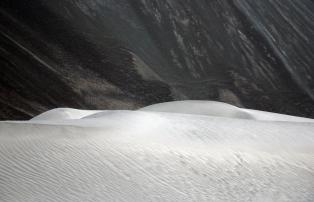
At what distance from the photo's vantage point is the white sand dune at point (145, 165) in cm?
160

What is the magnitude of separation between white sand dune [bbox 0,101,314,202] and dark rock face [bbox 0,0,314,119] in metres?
2.92

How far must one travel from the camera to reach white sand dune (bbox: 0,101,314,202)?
5.24 feet

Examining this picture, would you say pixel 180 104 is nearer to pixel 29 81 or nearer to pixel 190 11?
pixel 29 81

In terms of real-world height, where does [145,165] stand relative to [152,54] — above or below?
below

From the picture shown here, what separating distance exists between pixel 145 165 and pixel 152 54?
4.57m

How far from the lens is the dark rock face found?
16.6ft

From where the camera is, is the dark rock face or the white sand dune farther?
the dark rock face

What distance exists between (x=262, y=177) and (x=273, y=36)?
597 centimetres

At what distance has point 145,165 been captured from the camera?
177 cm

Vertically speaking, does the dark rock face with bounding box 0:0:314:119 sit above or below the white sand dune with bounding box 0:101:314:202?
above

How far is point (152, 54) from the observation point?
6262 millimetres

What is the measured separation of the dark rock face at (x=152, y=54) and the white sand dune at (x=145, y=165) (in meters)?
2.92

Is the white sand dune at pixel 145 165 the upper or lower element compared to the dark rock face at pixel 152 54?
lower

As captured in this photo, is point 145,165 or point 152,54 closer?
point 145,165
